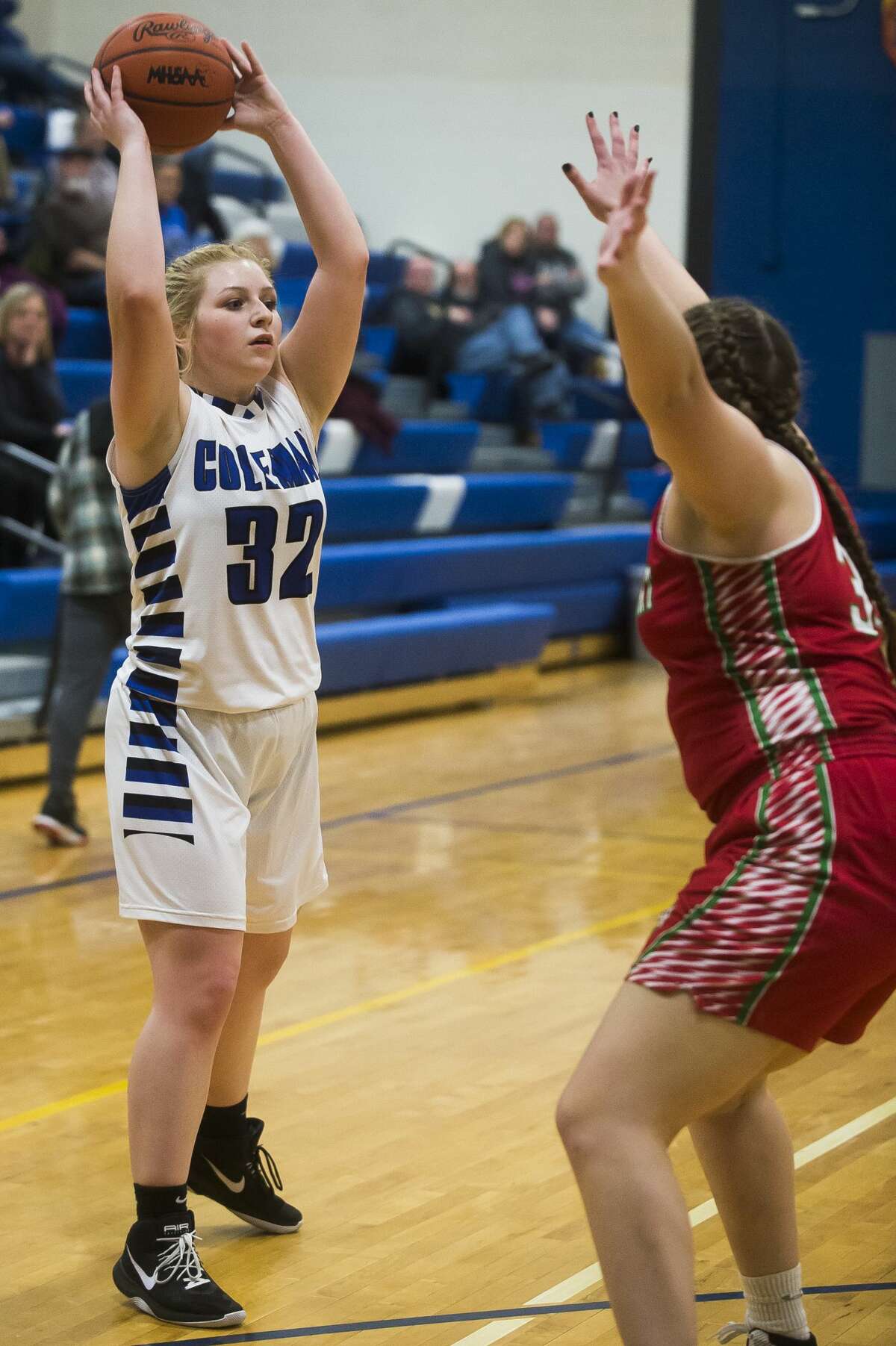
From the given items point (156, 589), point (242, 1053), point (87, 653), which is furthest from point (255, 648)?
point (87, 653)

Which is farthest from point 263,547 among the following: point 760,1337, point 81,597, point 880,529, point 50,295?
point 880,529

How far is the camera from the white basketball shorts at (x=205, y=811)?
252 cm

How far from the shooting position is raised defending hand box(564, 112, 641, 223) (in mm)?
1965

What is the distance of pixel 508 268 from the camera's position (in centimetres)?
1217

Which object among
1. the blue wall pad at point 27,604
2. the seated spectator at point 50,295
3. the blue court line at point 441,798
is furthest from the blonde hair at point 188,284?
the seated spectator at point 50,295

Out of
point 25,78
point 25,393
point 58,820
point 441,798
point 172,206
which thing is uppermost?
point 25,78

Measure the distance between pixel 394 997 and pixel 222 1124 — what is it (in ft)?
4.60

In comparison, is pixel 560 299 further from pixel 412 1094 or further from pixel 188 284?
pixel 188 284

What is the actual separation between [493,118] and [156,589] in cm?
1108

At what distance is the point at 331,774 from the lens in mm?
6984

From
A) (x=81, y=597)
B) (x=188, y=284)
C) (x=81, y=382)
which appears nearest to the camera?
(x=188, y=284)

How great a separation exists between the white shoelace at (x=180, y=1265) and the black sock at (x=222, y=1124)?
25 centimetres

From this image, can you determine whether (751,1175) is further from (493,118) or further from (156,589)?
(493,118)

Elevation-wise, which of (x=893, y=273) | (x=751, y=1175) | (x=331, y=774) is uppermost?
(x=893, y=273)
